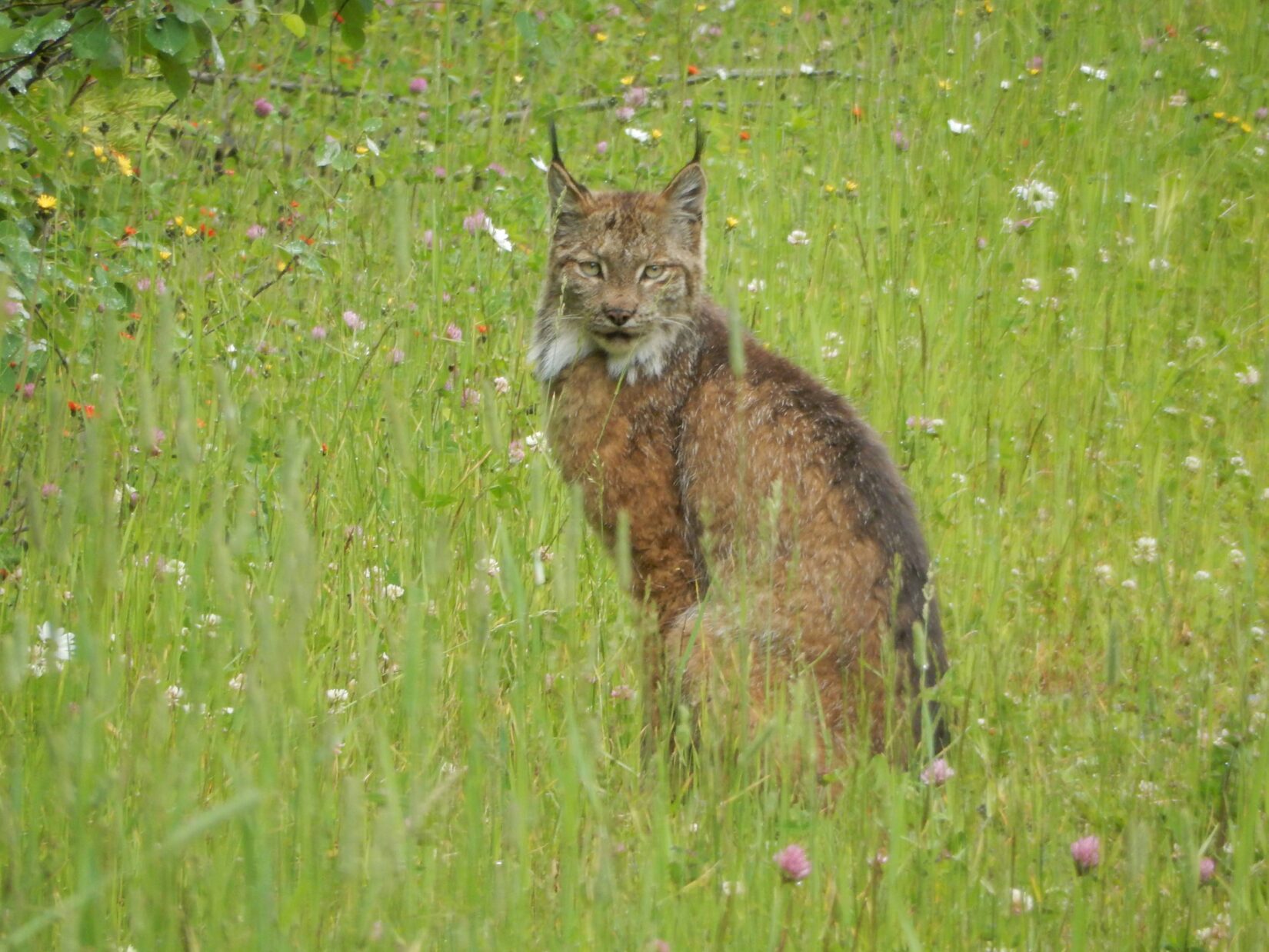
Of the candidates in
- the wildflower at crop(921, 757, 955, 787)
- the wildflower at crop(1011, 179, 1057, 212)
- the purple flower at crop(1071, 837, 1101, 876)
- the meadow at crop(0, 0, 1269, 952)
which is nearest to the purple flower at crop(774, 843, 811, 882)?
the meadow at crop(0, 0, 1269, 952)

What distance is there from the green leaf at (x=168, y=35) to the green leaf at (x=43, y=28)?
0.19 metres

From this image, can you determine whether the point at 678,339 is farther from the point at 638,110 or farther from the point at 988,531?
the point at 638,110

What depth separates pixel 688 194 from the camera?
5125mm

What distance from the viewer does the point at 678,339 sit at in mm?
4848

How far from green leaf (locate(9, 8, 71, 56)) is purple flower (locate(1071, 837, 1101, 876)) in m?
2.72

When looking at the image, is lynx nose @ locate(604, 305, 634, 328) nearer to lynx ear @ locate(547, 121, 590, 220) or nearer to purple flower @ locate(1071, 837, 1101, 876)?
lynx ear @ locate(547, 121, 590, 220)

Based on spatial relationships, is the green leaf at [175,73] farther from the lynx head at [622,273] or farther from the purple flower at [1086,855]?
the purple flower at [1086,855]

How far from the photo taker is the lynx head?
189 inches

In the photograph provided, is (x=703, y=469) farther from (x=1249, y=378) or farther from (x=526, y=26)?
(x=1249, y=378)

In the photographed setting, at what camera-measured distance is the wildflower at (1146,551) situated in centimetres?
383

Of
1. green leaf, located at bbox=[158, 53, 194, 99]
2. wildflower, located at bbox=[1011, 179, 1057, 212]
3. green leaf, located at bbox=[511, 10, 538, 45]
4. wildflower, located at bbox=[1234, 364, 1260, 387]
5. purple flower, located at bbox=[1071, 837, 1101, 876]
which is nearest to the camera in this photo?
purple flower, located at bbox=[1071, 837, 1101, 876]

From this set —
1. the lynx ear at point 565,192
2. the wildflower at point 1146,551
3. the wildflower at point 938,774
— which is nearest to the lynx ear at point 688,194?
the lynx ear at point 565,192

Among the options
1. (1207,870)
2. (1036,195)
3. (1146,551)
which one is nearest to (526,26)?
(1146,551)

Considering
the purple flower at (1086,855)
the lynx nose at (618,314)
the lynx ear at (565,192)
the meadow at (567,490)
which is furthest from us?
the lynx ear at (565,192)
